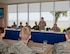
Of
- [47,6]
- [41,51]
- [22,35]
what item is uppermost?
[47,6]

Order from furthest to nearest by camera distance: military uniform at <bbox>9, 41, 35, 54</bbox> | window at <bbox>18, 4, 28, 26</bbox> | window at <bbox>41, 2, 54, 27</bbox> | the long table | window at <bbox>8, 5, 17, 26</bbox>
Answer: window at <bbox>8, 5, 17, 26</bbox>
window at <bbox>18, 4, 28, 26</bbox>
window at <bbox>41, 2, 54, 27</bbox>
the long table
military uniform at <bbox>9, 41, 35, 54</bbox>

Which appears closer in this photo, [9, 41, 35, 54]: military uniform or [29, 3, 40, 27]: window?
[9, 41, 35, 54]: military uniform

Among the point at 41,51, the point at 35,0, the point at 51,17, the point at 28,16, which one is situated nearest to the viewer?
the point at 41,51

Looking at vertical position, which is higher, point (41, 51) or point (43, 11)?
point (43, 11)

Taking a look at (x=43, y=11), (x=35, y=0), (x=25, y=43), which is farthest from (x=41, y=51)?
(x=43, y=11)

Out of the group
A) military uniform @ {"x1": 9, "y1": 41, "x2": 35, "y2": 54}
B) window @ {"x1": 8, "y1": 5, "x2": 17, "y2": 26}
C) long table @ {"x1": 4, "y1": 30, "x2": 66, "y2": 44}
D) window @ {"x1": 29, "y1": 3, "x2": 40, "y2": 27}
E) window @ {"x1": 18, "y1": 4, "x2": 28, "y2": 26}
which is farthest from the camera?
window @ {"x1": 8, "y1": 5, "x2": 17, "y2": 26}

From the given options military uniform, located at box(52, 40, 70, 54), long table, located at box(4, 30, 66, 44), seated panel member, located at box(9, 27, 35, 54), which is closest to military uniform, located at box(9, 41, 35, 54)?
seated panel member, located at box(9, 27, 35, 54)

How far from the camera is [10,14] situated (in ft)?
48.8

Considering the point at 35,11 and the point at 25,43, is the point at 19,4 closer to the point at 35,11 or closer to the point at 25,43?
the point at 35,11

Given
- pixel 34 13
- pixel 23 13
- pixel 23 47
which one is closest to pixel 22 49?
pixel 23 47

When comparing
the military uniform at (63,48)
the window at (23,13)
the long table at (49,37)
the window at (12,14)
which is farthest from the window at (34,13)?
the military uniform at (63,48)

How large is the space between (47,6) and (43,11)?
58 centimetres

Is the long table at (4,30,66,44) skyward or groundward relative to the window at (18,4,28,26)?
groundward

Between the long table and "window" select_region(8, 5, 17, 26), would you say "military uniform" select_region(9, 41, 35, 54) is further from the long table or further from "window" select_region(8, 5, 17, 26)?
"window" select_region(8, 5, 17, 26)
